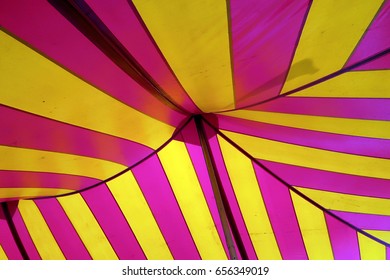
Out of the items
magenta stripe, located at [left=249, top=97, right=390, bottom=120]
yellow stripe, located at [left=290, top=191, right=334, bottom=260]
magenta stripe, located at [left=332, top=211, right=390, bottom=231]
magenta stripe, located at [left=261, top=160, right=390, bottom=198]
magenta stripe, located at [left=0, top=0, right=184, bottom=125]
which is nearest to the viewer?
magenta stripe, located at [left=0, top=0, right=184, bottom=125]

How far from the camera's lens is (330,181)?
2416 millimetres

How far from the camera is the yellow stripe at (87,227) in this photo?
274 centimetres

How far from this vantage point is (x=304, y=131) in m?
2.04

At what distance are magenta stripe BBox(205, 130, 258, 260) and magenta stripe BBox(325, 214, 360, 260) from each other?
551 millimetres

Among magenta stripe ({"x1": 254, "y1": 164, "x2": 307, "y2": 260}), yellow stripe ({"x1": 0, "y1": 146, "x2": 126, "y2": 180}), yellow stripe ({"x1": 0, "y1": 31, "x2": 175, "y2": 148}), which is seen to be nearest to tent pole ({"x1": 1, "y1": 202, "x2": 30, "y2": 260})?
yellow stripe ({"x1": 0, "y1": 146, "x2": 126, "y2": 180})

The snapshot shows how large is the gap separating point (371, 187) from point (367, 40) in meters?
1.16

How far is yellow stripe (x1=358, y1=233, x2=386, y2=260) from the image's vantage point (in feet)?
8.90

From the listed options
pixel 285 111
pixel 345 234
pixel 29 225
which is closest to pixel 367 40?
pixel 285 111

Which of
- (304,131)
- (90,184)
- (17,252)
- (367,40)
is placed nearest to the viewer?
(367,40)

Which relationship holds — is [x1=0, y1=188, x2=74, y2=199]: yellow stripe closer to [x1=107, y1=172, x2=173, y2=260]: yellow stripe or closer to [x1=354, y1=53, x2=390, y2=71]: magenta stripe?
[x1=107, y1=172, x2=173, y2=260]: yellow stripe

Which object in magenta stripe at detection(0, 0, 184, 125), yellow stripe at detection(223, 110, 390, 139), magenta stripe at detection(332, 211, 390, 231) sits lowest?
magenta stripe at detection(0, 0, 184, 125)

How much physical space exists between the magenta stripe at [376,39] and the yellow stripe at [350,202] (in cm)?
115

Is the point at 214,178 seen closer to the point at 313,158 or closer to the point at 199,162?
the point at 199,162

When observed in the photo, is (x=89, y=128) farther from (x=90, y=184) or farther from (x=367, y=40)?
(x=367, y=40)
